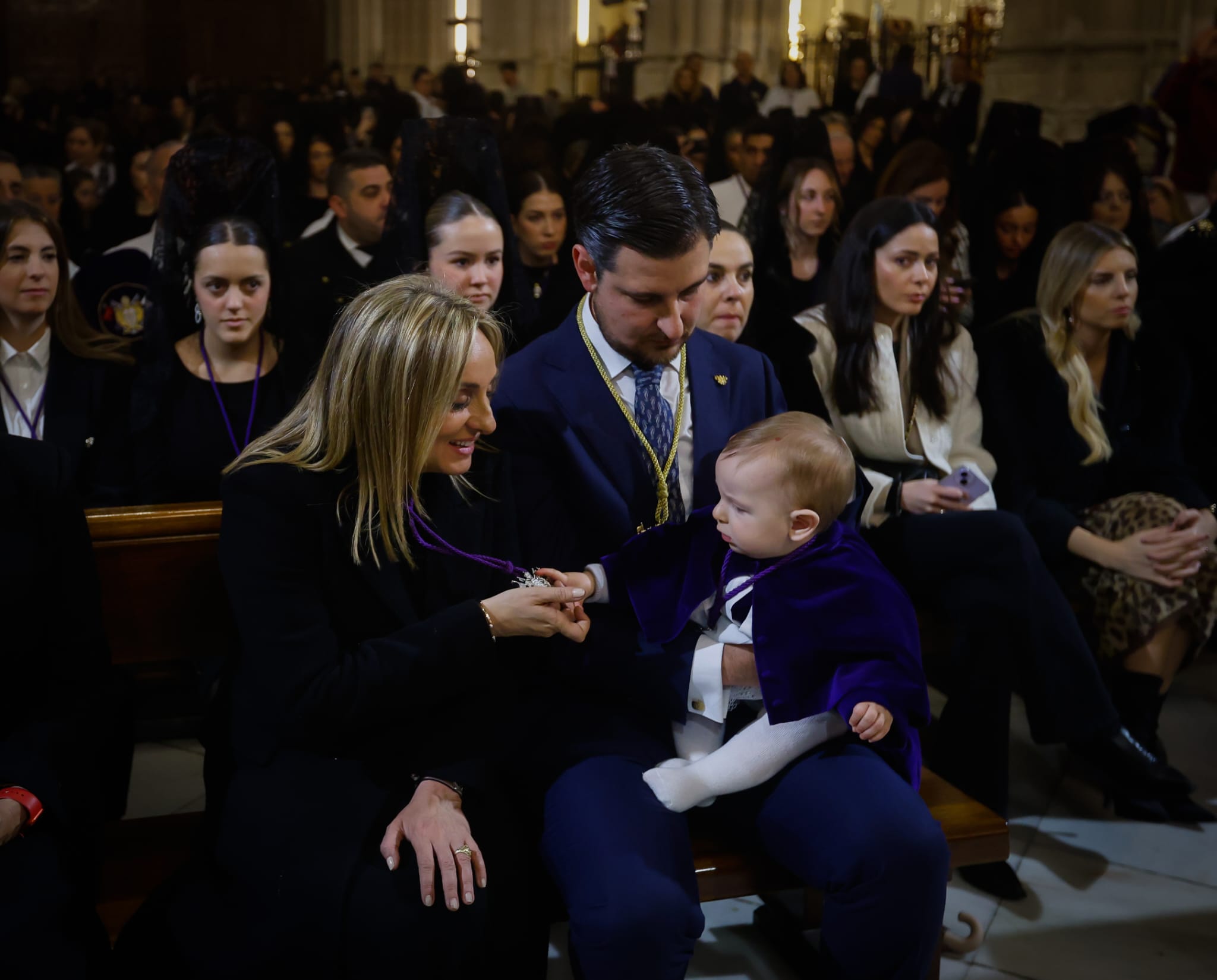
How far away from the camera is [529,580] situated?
7.61 feet

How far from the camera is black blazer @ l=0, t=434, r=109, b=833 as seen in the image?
2.14m

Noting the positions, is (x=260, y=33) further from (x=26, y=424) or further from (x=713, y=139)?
(x=26, y=424)

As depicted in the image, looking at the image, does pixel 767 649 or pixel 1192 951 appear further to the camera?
pixel 1192 951

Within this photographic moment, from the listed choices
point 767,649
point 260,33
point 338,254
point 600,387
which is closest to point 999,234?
point 338,254

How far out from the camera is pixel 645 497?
104 inches

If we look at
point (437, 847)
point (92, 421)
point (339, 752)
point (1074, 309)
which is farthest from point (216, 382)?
point (1074, 309)

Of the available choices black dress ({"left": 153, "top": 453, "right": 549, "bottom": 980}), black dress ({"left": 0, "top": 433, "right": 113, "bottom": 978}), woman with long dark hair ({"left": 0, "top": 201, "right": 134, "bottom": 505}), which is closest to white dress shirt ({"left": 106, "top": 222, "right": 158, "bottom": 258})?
woman with long dark hair ({"left": 0, "top": 201, "right": 134, "bottom": 505})

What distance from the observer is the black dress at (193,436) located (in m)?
3.64

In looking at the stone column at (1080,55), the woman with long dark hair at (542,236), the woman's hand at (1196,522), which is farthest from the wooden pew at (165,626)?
the stone column at (1080,55)

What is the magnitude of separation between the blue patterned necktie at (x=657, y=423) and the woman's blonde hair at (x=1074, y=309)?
5.62 feet

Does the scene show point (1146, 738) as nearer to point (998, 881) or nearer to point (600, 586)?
point (998, 881)

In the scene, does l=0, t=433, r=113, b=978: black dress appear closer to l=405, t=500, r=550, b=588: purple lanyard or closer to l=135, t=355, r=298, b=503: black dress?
l=405, t=500, r=550, b=588: purple lanyard

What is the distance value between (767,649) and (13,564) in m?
1.30

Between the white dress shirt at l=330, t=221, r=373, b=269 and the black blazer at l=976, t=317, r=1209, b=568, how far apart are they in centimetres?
278
